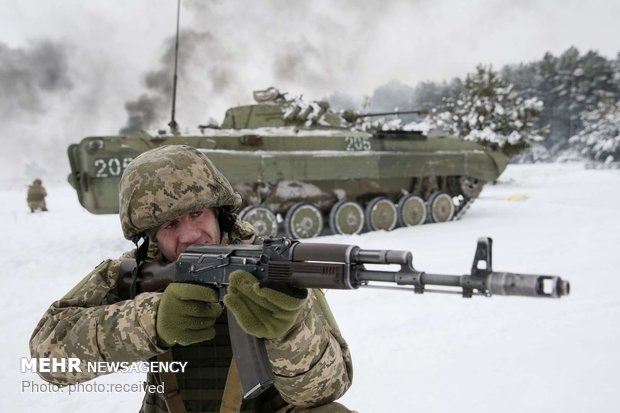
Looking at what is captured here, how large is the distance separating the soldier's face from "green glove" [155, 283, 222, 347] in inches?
15.4

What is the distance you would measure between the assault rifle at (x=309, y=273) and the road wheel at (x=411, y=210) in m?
10.3

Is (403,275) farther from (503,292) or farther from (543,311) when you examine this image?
(543,311)

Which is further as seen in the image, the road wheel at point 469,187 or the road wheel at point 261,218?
the road wheel at point 469,187

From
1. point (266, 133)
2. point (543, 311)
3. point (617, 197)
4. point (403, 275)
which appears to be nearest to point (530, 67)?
point (617, 197)

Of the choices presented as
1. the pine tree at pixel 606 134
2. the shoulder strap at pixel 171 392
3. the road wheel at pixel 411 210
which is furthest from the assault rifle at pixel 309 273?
the pine tree at pixel 606 134

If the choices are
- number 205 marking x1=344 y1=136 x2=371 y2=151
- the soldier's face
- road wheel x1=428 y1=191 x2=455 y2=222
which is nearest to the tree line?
road wheel x1=428 y1=191 x2=455 y2=222

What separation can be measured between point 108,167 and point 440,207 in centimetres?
803

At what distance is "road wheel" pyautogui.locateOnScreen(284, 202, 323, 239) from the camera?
1048 centimetres

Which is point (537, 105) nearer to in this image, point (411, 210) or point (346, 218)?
point (411, 210)

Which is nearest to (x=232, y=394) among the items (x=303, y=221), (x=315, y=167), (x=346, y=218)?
(x=303, y=221)

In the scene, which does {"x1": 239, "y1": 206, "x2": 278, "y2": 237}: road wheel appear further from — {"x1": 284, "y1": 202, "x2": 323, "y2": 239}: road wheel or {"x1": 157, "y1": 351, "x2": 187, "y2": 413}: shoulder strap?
{"x1": 157, "y1": 351, "x2": 187, "y2": 413}: shoulder strap

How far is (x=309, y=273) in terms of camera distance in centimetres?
171

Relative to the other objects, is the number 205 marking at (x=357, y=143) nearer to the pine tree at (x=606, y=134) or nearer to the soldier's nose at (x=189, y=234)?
the soldier's nose at (x=189, y=234)

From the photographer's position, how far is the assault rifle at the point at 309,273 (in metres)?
1.53
